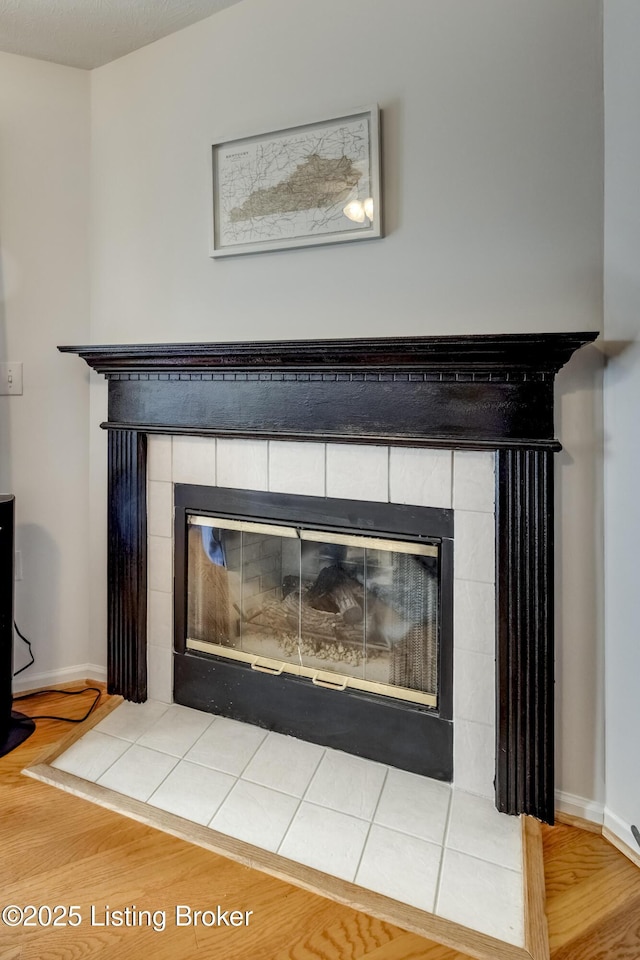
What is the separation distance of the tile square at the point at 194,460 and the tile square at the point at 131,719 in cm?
82

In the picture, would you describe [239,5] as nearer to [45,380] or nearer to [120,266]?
[120,266]

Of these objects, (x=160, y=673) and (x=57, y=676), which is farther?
(x=57, y=676)

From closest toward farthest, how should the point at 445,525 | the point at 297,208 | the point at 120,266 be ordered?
the point at 445,525
the point at 297,208
the point at 120,266

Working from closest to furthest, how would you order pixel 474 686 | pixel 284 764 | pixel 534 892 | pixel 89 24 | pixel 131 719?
pixel 534 892, pixel 474 686, pixel 284 764, pixel 89 24, pixel 131 719

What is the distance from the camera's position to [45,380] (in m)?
2.05

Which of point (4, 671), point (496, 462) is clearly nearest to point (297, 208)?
point (496, 462)

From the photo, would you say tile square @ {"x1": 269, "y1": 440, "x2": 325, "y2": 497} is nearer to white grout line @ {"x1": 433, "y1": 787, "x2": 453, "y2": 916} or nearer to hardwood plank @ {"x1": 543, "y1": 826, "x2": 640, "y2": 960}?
white grout line @ {"x1": 433, "y1": 787, "x2": 453, "y2": 916}

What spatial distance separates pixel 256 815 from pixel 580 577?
1.08m

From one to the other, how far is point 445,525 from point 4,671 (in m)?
1.52

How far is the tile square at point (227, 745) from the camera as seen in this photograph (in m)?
1.68

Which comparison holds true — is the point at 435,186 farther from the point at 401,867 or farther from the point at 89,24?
the point at 401,867

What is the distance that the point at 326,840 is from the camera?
1401 mm

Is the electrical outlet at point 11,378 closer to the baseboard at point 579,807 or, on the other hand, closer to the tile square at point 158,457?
the tile square at point 158,457

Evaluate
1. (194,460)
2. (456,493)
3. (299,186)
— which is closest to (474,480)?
(456,493)
